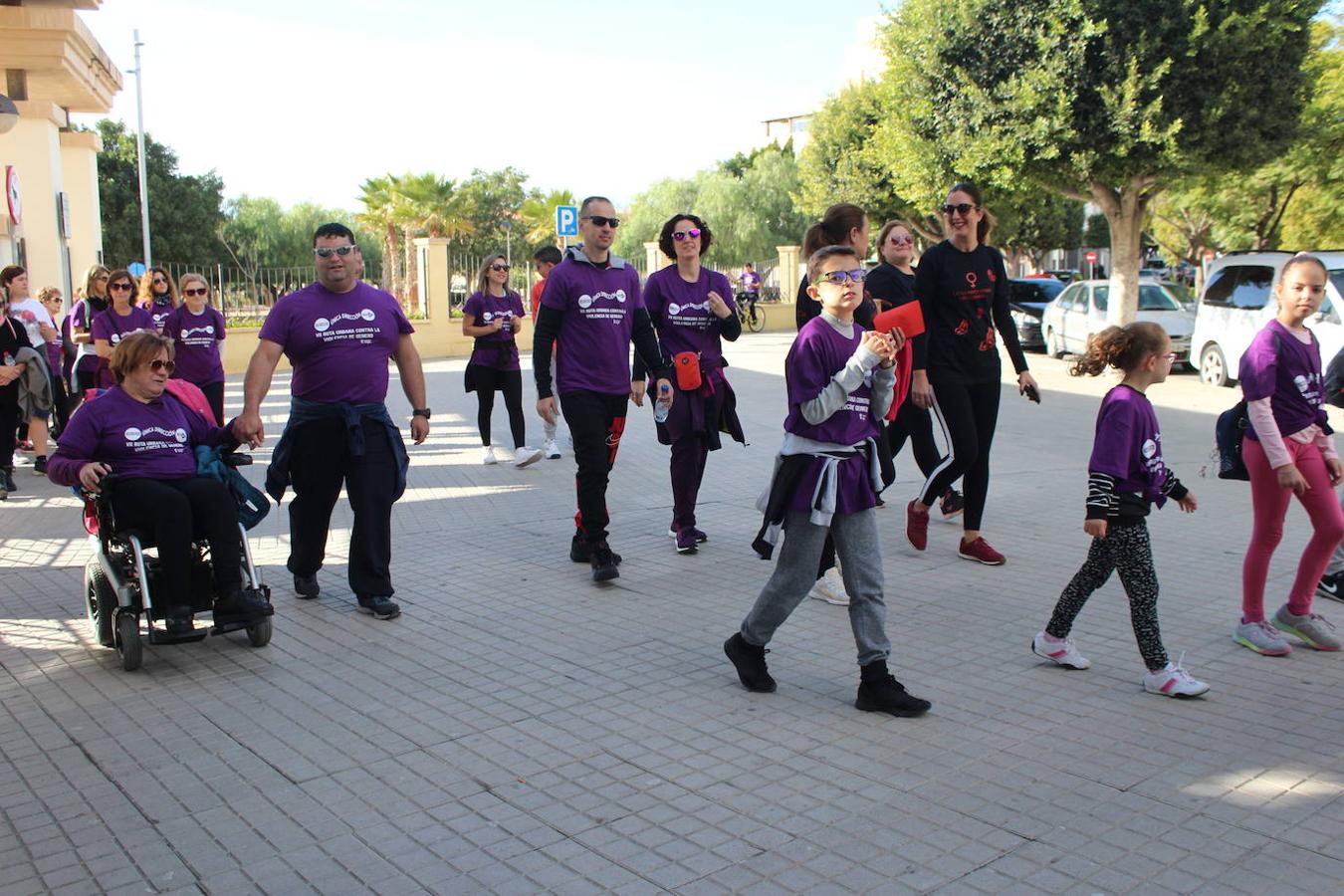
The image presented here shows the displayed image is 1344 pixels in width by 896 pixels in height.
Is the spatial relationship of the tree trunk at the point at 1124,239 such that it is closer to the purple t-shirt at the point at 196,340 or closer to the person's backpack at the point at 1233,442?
the purple t-shirt at the point at 196,340

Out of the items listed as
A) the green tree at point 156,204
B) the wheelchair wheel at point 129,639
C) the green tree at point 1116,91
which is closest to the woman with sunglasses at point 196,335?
the wheelchair wheel at point 129,639

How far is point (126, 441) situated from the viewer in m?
5.14

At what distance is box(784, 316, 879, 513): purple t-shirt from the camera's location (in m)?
4.39

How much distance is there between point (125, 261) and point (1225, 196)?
4150 centimetres

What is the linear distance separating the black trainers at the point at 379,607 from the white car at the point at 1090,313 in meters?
17.8

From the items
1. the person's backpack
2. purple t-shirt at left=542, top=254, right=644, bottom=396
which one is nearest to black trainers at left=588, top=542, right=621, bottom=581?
purple t-shirt at left=542, top=254, right=644, bottom=396

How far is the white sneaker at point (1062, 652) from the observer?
16.0 ft

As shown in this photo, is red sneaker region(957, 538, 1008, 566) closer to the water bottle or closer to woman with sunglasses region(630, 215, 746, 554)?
woman with sunglasses region(630, 215, 746, 554)

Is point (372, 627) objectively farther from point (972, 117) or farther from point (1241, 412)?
point (972, 117)

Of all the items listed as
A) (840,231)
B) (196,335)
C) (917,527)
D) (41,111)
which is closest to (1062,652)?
(917,527)

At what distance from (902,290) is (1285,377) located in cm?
224

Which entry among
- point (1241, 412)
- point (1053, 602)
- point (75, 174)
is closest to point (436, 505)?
point (1053, 602)

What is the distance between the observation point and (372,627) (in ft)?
18.7

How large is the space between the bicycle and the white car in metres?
10.0
